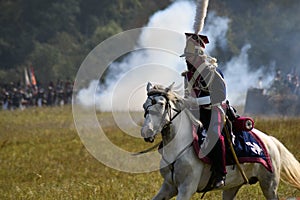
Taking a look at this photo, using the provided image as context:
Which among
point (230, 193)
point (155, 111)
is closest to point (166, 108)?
point (155, 111)

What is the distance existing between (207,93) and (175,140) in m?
0.71

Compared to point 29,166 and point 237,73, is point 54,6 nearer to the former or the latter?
point 237,73

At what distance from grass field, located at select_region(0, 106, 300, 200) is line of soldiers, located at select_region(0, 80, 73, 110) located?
22.2 meters

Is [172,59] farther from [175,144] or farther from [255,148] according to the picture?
[175,144]

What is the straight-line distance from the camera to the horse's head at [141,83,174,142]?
8.34 metres

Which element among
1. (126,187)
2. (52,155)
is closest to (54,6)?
(52,155)

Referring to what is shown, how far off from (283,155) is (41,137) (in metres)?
15.3

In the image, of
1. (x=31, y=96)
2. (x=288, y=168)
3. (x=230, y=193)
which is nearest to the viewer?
(x=288, y=168)

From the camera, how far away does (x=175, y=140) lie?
8.93 meters

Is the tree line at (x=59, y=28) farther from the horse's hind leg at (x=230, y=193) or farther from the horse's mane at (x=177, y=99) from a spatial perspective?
the horse's mane at (x=177, y=99)

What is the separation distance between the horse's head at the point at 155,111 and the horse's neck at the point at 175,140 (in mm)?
261

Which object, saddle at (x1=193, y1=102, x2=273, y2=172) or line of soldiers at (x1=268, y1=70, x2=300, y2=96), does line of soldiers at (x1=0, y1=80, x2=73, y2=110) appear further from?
saddle at (x1=193, y1=102, x2=273, y2=172)

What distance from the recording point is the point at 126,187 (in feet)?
43.3

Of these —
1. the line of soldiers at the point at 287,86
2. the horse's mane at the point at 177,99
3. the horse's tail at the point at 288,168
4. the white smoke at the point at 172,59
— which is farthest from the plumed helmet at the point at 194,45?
the line of soldiers at the point at 287,86
